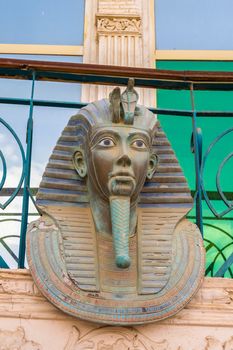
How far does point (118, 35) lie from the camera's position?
6.30m

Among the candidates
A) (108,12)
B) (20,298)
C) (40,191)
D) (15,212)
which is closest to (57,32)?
(108,12)

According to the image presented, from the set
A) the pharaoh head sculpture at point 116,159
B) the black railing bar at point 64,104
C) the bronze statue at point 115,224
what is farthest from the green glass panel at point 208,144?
the pharaoh head sculpture at point 116,159

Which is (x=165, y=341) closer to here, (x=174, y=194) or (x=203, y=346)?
(x=203, y=346)

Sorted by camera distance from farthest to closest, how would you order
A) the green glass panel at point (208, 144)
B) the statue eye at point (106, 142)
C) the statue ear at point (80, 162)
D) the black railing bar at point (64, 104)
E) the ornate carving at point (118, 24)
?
1. the ornate carving at point (118, 24)
2. the green glass panel at point (208, 144)
3. the black railing bar at point (64, 104)
4. the statue ear at point (80, 162)
5. the statue eye at point (106, 142)

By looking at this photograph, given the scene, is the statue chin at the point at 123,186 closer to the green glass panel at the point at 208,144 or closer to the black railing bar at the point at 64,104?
the black railing bar at the point at 64,104

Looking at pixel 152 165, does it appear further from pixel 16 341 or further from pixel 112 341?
pixel 16 341

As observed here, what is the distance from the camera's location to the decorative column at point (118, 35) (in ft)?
20.1

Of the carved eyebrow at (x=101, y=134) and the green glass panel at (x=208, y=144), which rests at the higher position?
the green glass panel at (x=208, y=144)

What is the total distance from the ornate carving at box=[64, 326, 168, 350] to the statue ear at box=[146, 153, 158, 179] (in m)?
0.84

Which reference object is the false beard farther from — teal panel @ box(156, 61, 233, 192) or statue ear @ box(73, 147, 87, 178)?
teal panel @ box(156, 61, 233, 192)

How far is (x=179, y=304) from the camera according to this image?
3.09 m

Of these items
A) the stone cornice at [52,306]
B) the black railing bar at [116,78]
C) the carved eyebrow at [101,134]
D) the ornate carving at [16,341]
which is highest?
the black railing bar at [116,78]

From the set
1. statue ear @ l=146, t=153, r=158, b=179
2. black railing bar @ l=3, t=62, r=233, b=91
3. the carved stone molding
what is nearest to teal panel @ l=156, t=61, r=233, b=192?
black railing bar @ l=3, t=62, r=233, b=91

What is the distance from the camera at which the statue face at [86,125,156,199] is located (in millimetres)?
3129
